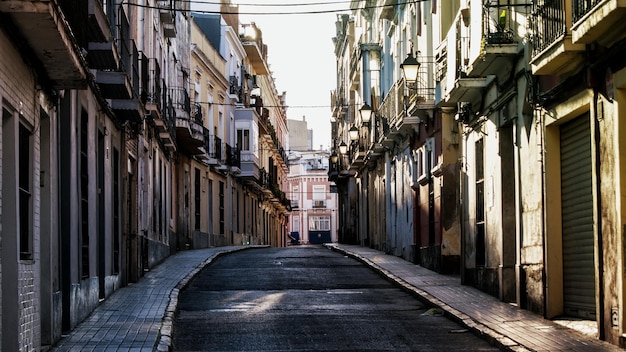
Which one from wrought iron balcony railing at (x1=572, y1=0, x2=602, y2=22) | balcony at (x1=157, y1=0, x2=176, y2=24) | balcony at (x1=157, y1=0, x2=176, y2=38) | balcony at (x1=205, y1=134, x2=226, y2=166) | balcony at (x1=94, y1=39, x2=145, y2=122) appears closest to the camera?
wrought iron balcony railing at (x1=572, y1=0, x2=602, y2=22)

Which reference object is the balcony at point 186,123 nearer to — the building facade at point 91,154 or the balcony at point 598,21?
the building facade at point 91,154

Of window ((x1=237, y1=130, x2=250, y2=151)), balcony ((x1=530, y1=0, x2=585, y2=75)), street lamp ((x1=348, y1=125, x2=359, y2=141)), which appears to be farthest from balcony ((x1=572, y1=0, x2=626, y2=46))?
window ((x1=237, y1=130, x2=250, y2=151))

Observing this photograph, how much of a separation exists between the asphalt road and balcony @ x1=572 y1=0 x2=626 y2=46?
142 inches

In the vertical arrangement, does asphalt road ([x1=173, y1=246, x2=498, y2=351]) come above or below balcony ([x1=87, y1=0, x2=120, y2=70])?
below

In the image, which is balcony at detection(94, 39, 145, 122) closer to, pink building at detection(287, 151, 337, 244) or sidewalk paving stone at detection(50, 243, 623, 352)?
sidewalk paving stone at detection(50, 243, 623, 352)

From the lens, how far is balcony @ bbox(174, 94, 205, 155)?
30.8 metres

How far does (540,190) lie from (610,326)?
3433 mm

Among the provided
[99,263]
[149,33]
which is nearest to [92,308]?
[99,263]

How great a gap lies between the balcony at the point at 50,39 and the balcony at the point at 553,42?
5344 mm

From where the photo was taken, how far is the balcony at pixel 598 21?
34.2ft

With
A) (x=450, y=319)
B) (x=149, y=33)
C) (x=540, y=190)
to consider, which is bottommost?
(x=450, y=319)

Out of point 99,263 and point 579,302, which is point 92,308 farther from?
point 579,302

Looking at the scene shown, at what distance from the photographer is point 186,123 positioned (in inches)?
1219

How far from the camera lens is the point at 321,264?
2670cm
